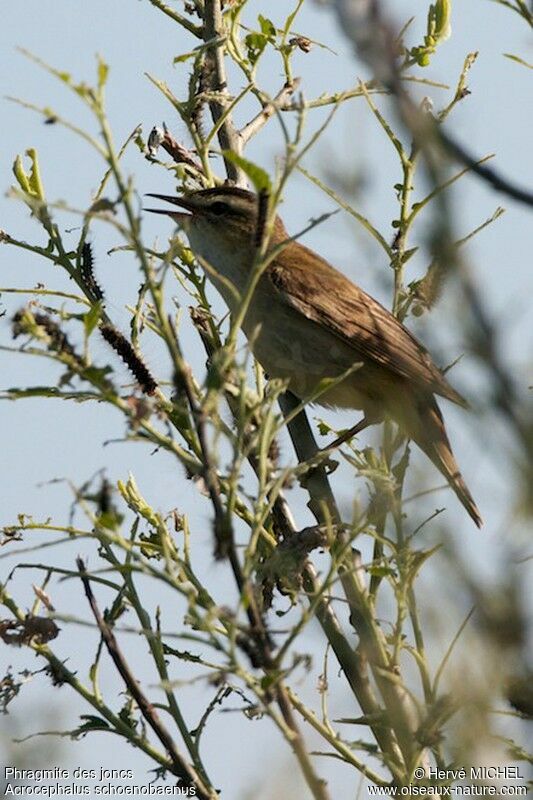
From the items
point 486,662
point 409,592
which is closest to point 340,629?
point 409,592

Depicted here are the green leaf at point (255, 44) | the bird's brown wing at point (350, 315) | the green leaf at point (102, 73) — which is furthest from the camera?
the bird's brown wing at point (350, 315)

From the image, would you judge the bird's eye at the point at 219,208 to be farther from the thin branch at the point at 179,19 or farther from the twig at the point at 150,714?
the twig at the point at 150,714

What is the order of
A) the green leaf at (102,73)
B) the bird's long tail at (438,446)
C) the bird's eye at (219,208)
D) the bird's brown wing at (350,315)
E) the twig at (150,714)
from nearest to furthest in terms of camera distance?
the green leaf at (102,73)
the twig at (150,714)
the bird's long tail at (438,446)
the bird's eye at (219,208)
the bird's brown wing at (350,315)

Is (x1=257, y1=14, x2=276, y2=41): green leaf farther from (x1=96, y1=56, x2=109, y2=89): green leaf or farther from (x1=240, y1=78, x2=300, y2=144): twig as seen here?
(x1=96, y1=56, x2=109, y2=89): green leaf

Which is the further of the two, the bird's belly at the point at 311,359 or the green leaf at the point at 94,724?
the bird's belly at the point at 311,359

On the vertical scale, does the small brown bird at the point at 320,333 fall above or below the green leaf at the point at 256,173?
above

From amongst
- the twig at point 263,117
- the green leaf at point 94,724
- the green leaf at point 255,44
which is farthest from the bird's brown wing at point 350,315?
the green leaf at point 94,724

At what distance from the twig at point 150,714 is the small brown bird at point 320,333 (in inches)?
78.6

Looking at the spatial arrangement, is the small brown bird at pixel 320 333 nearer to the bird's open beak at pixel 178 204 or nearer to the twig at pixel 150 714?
the bird's open beak at pixel 178 204

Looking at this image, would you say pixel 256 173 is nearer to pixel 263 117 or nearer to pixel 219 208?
pixel 263 117

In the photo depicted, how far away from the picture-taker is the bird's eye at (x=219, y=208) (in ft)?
15.6

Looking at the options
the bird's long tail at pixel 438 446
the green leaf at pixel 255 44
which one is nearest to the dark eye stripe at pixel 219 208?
the green leaf at pixel 255 44

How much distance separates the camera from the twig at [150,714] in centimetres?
280

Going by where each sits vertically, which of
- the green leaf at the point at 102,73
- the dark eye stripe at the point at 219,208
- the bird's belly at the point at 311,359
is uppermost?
the dark eye stripe at the point at 219,208
